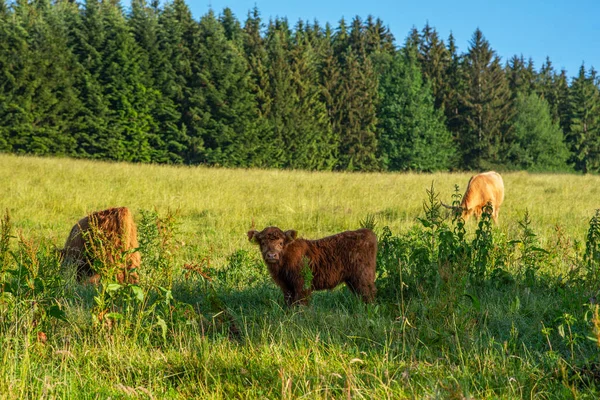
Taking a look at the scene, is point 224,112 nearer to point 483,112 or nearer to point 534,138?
point 483,112

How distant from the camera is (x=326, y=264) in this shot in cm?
553

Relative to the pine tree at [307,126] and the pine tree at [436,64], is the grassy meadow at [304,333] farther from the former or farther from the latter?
the pine tree at [436,64]

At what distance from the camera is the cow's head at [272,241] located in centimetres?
519

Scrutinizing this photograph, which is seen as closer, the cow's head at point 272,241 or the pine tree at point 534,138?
the cow's head at point 272,241

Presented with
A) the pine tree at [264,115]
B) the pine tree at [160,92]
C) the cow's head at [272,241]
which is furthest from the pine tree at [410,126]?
the cow's head at [272,241]

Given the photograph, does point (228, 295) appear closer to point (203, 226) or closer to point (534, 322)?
point (534, 322)

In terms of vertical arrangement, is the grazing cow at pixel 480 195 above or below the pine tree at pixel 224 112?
Answer: below

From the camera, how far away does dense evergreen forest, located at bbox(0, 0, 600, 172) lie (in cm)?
3581

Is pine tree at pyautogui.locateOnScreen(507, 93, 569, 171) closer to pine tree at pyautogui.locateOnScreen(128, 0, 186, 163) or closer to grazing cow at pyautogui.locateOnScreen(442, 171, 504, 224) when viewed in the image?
pine tree at pyautogui.locateOnScreen(128, 0, 186, 163)

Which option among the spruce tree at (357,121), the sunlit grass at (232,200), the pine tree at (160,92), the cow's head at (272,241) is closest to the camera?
the cow's head at (272,241)

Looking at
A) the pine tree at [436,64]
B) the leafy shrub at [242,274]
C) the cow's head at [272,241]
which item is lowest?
the leafy shrub at [242,274]

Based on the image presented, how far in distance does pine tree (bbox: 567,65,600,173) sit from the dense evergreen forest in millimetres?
451

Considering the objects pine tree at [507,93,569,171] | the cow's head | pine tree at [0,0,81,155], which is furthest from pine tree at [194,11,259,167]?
the cow's head

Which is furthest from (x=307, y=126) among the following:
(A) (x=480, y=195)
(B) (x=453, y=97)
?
(A) (x=480, y=195)
